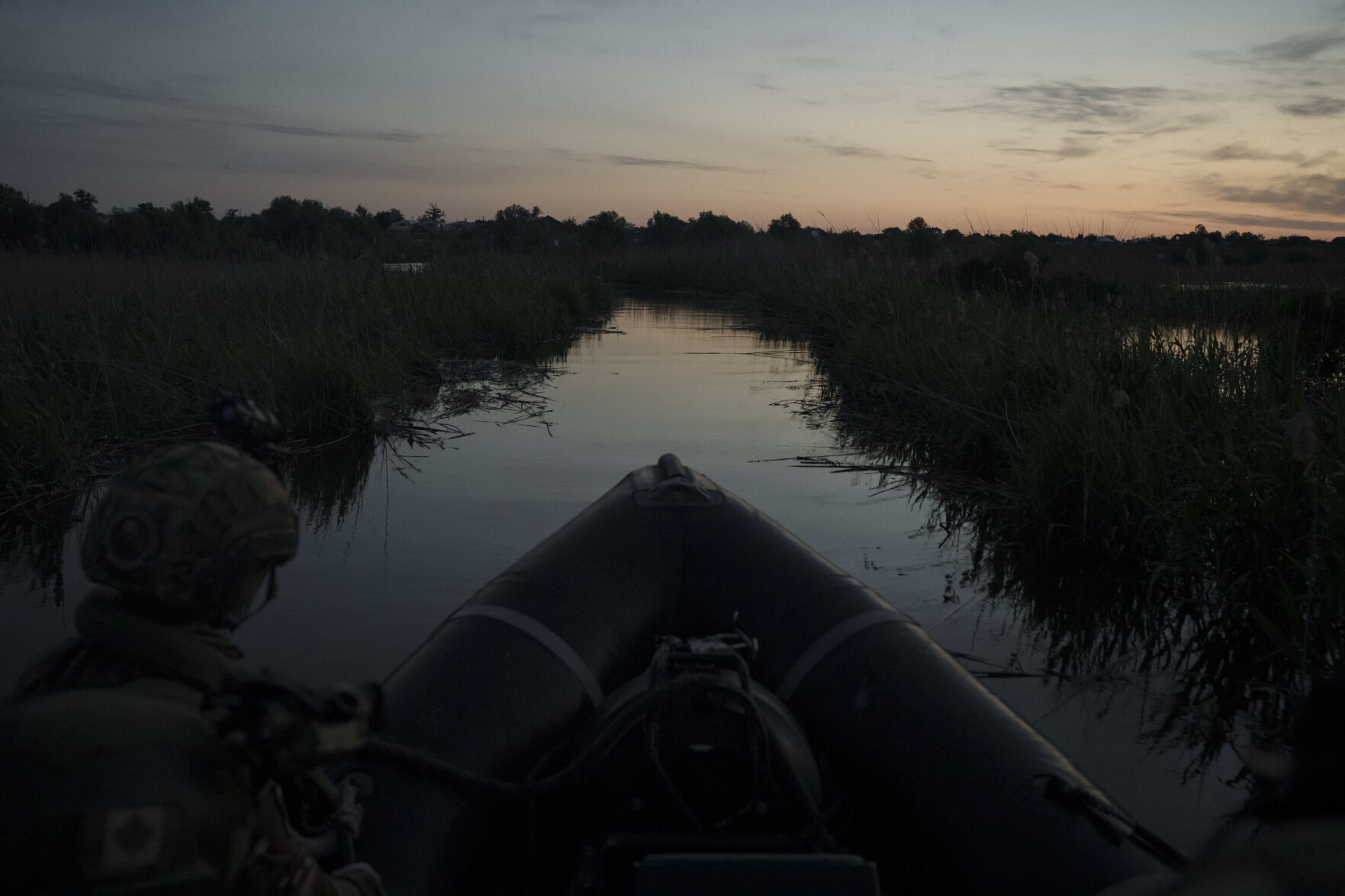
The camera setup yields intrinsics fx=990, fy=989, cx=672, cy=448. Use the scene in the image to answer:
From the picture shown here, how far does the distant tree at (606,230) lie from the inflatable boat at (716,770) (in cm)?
4402

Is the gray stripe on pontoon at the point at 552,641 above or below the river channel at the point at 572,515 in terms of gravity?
above

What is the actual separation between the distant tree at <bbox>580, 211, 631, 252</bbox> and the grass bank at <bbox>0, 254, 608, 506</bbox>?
34.5 m

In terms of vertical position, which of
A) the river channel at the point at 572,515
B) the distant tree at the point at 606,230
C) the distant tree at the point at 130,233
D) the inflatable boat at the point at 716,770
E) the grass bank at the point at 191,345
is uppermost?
the distant tree at the point at 606,230

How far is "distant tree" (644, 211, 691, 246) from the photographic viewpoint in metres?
49.2

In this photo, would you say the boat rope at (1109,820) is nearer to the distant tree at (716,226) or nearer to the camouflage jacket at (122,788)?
the camouflage jacket at (122,788)

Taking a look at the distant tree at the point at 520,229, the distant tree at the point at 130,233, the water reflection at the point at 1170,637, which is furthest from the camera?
the distant tree at the point at 520,229

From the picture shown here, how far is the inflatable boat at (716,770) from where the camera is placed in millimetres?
1988

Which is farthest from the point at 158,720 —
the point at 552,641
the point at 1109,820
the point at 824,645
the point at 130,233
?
the point at 130,233

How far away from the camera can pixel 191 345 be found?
7430 millimetres

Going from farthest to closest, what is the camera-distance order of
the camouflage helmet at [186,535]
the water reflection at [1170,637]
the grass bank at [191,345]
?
the grass bank at [191,345], the water reflection at [1170,637], the camouflage helmet at [186,535]

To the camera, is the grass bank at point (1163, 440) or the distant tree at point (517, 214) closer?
the grass bank at point (1163, 440)

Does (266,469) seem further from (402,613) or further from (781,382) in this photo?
(781,382)

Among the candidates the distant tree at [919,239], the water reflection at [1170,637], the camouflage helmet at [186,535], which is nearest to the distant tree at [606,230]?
the distant tree at [919,239]

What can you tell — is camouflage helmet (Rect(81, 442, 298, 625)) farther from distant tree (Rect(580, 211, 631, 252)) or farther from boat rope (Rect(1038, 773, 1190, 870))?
distant tree (Rect(580, 211, 631, 252))
